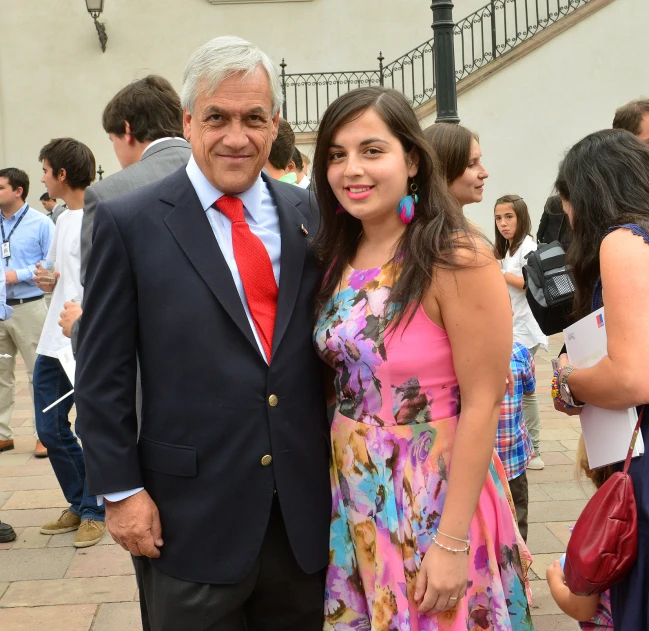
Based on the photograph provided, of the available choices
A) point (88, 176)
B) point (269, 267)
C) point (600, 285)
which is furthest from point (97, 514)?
point (600, 285)

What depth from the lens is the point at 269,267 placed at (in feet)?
7.98

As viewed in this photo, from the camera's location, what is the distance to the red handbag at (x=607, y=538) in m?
2.23

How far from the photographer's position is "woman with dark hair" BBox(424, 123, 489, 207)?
133 inches

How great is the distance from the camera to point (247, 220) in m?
2.51

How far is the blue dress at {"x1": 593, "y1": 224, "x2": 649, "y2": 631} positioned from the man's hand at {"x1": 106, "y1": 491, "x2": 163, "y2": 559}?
4.02 feet

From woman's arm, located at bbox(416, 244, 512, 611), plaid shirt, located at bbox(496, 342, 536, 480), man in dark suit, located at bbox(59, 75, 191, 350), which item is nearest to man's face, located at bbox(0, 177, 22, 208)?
man in dark suit, located at bbox(59, 75, 191, 350)

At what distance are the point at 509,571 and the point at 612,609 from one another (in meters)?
0.30

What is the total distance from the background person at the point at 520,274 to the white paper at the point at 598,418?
3144 mm

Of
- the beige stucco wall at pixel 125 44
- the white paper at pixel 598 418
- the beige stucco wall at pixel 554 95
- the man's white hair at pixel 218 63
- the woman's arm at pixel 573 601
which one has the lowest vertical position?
the woman's arm at pixel 573 601

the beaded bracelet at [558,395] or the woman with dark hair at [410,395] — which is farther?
the beaded bracelet at [558,395]

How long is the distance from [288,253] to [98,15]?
45.6 feet

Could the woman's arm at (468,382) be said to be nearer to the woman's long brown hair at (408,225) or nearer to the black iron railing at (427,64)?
the woman's long brown hair at (408,225)

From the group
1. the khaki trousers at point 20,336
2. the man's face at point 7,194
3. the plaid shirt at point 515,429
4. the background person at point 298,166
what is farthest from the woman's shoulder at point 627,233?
the man's face at point 7,194

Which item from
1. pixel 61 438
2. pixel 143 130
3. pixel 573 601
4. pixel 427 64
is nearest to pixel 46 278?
pixel 61 438
